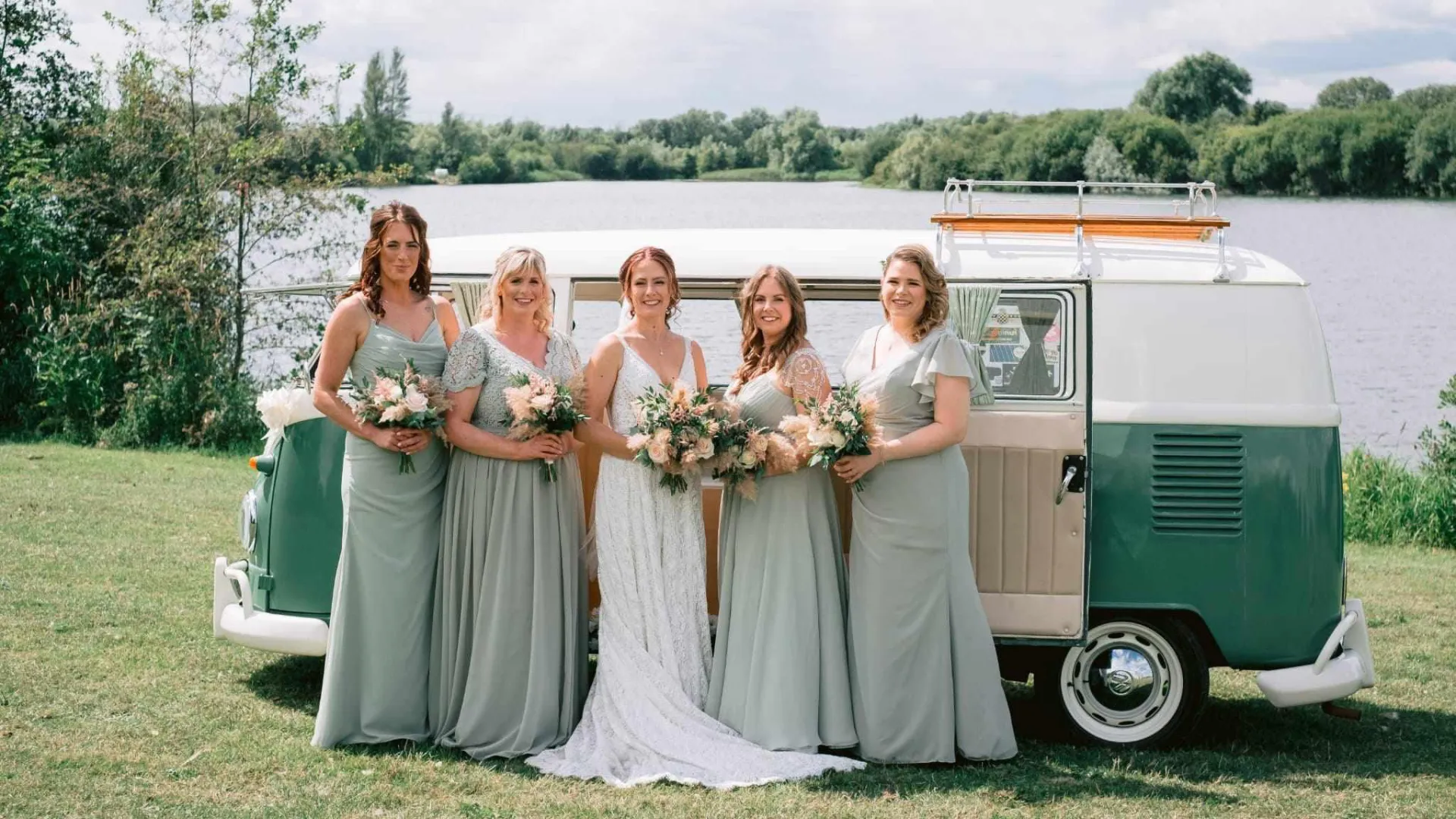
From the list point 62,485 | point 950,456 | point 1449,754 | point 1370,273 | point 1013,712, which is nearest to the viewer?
point 950,456

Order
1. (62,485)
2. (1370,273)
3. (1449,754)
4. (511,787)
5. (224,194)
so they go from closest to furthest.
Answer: (511,787) < (1449,754) < (62,485) < (224,194) < (1370,273)

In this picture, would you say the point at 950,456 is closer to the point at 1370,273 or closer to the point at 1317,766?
the point at 1317,766

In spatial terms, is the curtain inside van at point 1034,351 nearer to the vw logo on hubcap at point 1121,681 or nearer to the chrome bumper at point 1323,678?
the vw logo on hubcap at point 1121,681

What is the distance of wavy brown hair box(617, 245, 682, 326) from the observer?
579 cm

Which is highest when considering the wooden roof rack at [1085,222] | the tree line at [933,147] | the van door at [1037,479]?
the tree line at [933,147]

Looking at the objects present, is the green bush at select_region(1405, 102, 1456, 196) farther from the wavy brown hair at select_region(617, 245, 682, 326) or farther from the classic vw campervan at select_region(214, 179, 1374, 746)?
the wavy brown hair at select_region(617, 245, 682, 326)

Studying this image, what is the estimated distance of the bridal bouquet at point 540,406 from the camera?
556 cm

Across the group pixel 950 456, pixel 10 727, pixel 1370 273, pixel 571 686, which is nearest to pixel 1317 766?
pixel 950 456

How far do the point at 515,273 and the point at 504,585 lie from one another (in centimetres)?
128

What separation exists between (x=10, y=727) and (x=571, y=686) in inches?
95.2

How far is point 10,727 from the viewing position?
6.05 metres

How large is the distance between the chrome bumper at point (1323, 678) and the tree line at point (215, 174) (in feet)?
27.1

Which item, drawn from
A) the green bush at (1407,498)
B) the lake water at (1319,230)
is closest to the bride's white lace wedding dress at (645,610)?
the lake water at (1319,230)

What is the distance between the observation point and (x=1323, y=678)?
19.5 feet
